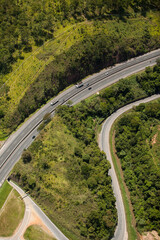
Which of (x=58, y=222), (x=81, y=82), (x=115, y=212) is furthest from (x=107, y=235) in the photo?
(x=81, y=82)

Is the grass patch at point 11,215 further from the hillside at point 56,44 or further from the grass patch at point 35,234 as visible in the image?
the hillside at point 56,44

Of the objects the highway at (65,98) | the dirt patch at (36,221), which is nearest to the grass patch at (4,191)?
the highway at (65,98)

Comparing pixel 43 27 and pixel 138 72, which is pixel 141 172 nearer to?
pixel 138 72

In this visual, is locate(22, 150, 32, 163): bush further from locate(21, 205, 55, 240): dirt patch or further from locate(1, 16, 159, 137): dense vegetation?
locate(21, 205, 55, 240): dirt patch

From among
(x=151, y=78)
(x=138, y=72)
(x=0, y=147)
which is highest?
(x=138, y=72)

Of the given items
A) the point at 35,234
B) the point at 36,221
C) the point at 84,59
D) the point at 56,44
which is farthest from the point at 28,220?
the point at 56,44

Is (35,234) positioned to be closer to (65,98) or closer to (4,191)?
(4,191)

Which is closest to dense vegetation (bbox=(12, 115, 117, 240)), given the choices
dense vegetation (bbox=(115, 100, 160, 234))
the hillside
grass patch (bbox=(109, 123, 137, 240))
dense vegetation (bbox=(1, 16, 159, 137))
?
grass patch (bbox=(109, 123, 137, 240))
